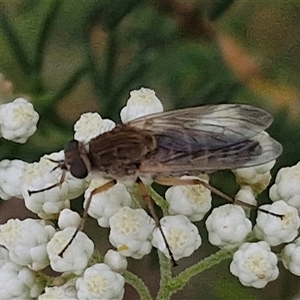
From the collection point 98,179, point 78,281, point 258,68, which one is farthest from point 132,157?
point 258,68

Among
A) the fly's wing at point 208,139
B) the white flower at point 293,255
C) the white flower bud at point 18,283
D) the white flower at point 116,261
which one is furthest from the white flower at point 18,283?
the white flower at point 293,255

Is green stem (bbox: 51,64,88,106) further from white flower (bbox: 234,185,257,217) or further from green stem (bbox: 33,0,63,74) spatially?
white flower (bbox: 234,185,257,217)

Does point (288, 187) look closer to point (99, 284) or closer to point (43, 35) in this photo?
point (99, 284)

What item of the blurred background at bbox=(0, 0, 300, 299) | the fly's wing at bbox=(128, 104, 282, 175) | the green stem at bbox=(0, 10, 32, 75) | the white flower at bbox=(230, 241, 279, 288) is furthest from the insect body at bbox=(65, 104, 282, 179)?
the green stem at bbox=(0, 10, 32, 75)

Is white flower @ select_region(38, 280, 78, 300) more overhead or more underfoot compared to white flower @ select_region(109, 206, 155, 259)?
more underfoot

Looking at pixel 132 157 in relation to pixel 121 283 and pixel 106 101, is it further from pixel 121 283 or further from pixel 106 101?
pixel 106 101

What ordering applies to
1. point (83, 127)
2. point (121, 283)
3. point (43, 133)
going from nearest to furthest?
1. point (121, 283)
2. point (83, 127)
3. point (43, 133)

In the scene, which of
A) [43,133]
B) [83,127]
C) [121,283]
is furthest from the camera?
[43,133]
